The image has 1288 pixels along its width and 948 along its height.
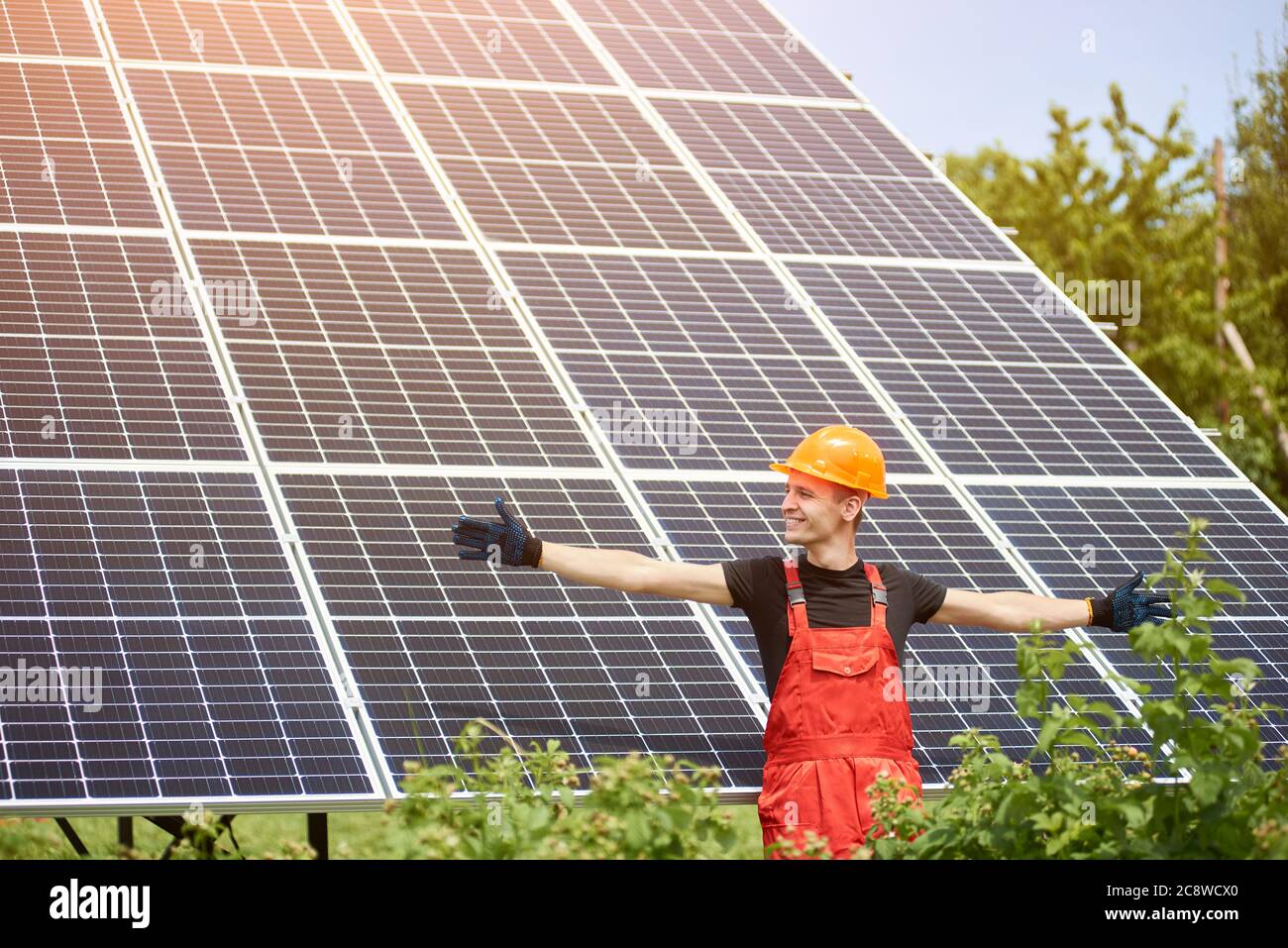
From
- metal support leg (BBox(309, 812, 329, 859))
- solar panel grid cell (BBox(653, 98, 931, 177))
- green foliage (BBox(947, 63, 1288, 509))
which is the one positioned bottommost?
metal support leg (BBox(309, 812, 329, 859))

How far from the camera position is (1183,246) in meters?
39.2

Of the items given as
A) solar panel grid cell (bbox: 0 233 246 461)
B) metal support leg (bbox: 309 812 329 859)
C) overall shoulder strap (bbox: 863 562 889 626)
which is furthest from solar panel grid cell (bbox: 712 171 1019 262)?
metal support leg (bbox: 309 812 329 859)

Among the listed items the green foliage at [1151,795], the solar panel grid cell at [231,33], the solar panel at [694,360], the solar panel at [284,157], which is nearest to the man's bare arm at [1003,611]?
the green foliage at [1151,795]

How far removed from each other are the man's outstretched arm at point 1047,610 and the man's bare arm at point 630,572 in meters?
1.41

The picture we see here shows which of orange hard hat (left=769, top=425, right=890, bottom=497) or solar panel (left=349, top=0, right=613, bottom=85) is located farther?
solar panel (left=349, top=0, right=613, bottom=85)

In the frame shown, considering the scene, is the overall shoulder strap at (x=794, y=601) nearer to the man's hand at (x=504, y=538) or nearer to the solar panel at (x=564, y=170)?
the man's hand at (x=504, y=538)

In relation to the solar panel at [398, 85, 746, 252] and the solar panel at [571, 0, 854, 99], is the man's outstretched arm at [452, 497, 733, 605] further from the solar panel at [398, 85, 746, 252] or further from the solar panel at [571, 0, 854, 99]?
the solar panel at [571, 0, 854, 99]

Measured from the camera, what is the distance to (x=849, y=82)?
57.4 ft

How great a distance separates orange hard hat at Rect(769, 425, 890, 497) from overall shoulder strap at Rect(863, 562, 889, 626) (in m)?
0.42

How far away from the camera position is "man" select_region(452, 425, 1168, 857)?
8547 millimetres

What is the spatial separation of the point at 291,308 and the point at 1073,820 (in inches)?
292

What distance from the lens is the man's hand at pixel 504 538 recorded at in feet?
28.0

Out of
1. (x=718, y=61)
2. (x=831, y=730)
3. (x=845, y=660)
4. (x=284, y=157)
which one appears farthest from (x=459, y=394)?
(x=718, y=61)
